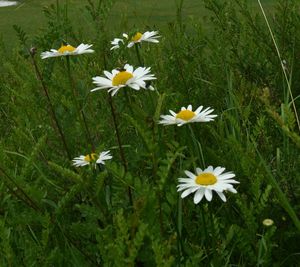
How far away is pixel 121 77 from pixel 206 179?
316mm

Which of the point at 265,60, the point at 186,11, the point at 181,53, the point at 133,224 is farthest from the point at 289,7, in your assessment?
the point at 186,11

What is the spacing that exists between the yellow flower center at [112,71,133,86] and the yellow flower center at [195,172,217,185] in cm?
28

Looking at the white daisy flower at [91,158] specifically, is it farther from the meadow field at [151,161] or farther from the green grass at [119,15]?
the green grass at [119,15]

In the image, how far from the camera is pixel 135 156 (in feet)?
4.46

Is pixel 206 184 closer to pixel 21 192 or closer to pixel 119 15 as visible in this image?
pixel 21 192

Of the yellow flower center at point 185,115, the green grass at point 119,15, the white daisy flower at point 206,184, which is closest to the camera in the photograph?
the white daisy flower at point 206,184

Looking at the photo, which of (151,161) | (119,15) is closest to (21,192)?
(151,161)

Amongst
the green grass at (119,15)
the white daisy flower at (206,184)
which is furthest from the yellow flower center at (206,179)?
the green grass at (119,15)

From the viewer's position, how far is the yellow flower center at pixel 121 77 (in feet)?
3.96

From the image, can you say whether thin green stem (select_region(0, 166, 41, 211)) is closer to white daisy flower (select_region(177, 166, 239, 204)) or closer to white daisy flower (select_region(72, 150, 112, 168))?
white daisy flower (select_region(72, 150, 112, 168))

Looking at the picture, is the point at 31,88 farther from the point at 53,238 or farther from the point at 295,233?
the point at 295,233

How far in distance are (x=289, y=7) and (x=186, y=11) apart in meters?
2.40

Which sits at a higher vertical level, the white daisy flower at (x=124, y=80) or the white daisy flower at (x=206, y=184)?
the white daisy flower at (x=124, y=80)

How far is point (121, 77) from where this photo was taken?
4.01 feet
